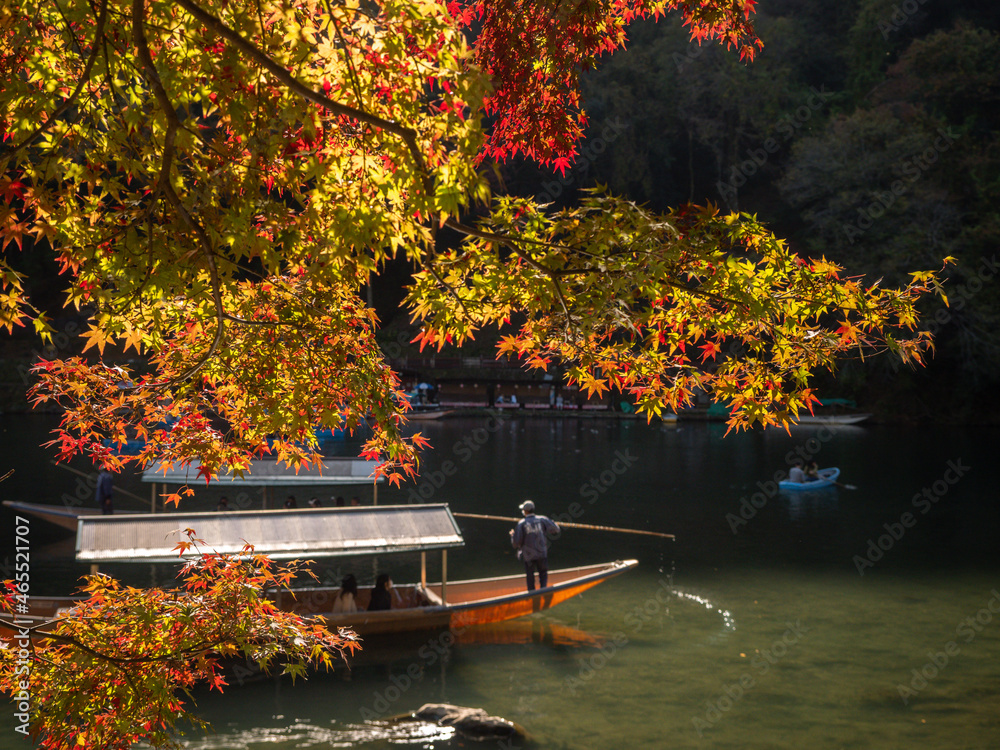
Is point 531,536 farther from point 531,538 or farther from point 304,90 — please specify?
point 304,90

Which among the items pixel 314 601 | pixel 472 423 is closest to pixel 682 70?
pixel 472 423

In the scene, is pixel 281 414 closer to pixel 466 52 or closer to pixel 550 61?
pixel 466 52

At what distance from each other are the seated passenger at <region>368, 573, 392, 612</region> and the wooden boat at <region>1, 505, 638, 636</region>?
1.09ft

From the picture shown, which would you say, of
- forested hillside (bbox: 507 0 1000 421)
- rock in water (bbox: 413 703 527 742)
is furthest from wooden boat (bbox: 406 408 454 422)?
rock in water (bbox: 413 703 527 742)

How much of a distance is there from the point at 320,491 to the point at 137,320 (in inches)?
761

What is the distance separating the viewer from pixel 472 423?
42.5 meters

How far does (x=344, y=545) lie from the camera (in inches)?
439

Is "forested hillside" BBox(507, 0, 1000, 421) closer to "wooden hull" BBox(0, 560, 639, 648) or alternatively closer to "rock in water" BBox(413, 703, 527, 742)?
"wooden hull" BBox(0, 560, 639, 648)

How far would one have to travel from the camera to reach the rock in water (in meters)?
8.96

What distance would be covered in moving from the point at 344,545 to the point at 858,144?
40285 millimetres

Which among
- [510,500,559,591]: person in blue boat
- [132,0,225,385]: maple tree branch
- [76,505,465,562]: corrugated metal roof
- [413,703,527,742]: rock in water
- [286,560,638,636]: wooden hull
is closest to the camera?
[132,0,225,385]: maple tree branch

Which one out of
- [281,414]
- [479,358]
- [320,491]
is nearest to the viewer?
[281,414]

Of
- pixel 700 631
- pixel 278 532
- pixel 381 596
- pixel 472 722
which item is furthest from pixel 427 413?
pixel 472 722

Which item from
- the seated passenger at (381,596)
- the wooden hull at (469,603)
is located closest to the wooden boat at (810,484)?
the wooden hull at (469,603)
